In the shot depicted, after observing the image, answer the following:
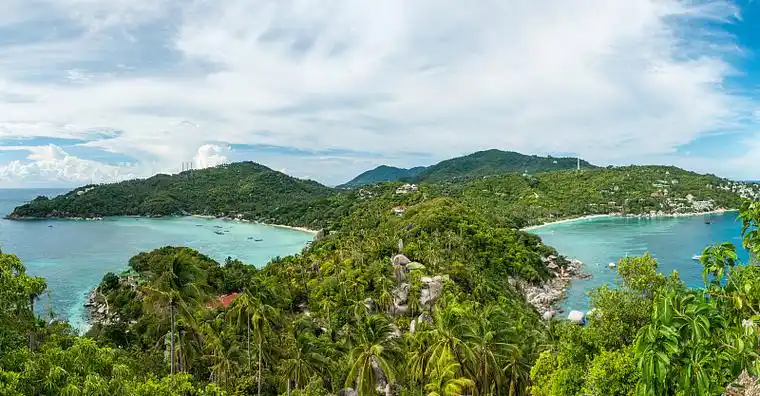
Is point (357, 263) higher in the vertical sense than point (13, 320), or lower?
lower

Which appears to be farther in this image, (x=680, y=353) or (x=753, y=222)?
(x=753, y=222)

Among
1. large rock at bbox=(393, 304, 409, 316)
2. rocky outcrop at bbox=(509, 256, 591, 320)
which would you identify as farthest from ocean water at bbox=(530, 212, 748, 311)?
large rock at bbox=(393, 304, 409, 316)

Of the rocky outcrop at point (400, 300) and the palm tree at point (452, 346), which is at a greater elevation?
the palm tree at point (452, 346)

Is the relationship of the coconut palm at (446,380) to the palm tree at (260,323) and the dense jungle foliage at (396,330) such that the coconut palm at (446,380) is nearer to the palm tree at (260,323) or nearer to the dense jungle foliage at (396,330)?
the dense jungle foliage at (396,330)

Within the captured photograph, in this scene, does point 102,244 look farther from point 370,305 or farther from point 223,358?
point 223,358

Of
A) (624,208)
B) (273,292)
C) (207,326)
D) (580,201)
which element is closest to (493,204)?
(580,201)

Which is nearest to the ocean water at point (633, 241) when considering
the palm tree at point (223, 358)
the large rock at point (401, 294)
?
the large rock at point (401, 294)

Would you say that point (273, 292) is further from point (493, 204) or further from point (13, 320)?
point (493, 204)

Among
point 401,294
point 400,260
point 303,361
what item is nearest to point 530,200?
point 400,260
